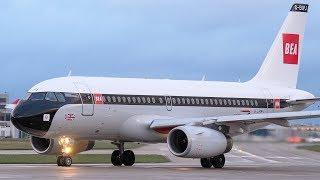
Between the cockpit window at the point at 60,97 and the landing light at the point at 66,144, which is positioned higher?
the cockpit window at the point at 60,97

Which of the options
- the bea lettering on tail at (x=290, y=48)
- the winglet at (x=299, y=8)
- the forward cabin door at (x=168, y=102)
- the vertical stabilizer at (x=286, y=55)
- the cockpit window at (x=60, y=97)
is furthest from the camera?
the winglet at (x=299, y=8)

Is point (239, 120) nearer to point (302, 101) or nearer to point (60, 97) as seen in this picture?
point (60, 97)

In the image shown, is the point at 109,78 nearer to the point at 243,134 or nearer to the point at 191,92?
the point at 191,92

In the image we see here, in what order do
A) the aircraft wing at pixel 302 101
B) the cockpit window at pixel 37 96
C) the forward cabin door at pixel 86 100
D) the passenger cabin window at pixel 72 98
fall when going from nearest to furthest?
the cockpit window at pixel 37 96 → the passenger cabin window at pixel 72 98 → the forward cabin door at pixel 86 100 → the aircraft wing at pixel 302 101

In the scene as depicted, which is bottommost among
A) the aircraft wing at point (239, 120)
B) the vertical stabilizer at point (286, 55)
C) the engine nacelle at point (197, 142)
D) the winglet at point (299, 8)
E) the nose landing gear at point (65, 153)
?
the nose landing gear at point (65, 153)

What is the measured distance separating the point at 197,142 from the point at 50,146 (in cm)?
747

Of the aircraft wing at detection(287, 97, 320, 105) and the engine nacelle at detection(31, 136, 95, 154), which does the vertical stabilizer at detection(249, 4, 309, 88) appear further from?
the engine nacelle at detection(31, 136, 95, 154)

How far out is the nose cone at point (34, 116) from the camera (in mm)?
37875

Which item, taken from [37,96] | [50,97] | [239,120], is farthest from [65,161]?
[239,120]

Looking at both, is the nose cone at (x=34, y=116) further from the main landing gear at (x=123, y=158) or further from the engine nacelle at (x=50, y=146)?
the main landing gear at (x=123, y=158)

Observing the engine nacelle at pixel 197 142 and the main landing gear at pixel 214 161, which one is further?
the main landing gear at pixel 214 161

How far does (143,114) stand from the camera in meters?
41.6

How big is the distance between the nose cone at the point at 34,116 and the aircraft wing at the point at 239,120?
5290 mm

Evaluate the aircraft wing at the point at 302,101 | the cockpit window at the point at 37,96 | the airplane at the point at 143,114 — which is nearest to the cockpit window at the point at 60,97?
the airplane at the point at 143,114
